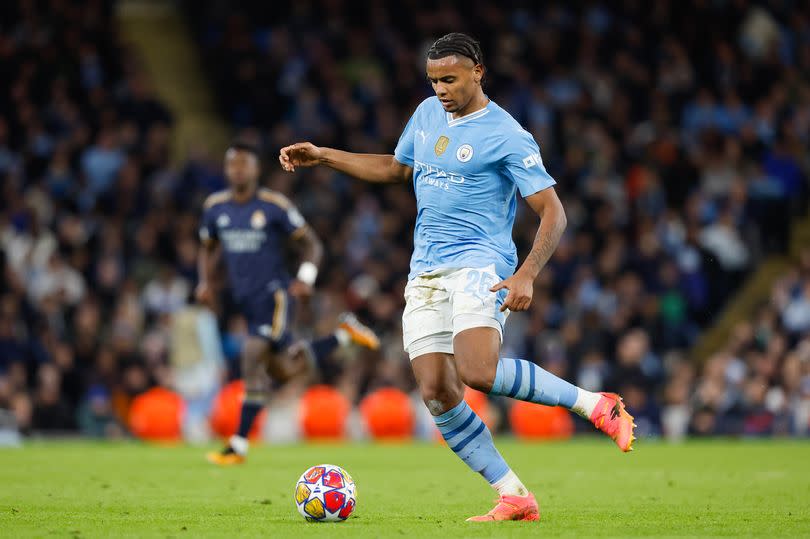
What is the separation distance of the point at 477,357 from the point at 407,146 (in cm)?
152

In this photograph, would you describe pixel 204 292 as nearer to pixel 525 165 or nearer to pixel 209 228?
pixel 209 228

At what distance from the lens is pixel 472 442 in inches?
299

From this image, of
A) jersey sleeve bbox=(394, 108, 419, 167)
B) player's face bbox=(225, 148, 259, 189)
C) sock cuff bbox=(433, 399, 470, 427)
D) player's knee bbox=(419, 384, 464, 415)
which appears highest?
player's face bbox=(225, 148, 259, 189)

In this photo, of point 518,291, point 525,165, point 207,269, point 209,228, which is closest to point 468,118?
point 525,165

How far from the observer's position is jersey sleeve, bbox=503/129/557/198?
24.4 feet

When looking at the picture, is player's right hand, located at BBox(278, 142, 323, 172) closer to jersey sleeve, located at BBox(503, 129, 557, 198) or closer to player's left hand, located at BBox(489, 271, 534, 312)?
jersey sleeve, located at BBox(503, 129, 557, 198)

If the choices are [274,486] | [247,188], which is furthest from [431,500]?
[247,188]

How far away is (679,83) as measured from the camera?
2389cm

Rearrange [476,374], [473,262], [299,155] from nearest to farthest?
[476,374]
[473,262]
[299,155]

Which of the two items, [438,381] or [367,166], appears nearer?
[438,381]

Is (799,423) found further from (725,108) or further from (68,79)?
(68,79)

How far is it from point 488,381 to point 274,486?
10.7ft

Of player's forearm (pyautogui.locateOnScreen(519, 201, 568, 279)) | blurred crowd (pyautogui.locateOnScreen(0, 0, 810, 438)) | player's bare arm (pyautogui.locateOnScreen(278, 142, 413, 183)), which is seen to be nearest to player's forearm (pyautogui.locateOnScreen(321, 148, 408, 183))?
player's bare arm (pyautogui.locateOnScreen(278, 142, 413, 183))

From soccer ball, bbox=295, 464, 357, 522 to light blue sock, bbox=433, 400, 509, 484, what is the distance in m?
0.67
